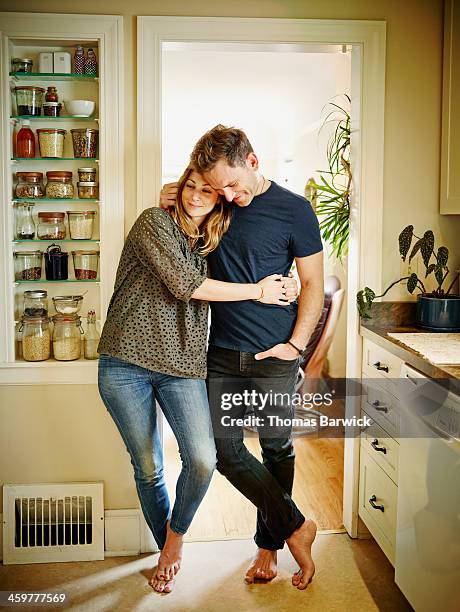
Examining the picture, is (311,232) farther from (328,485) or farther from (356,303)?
(328,485)

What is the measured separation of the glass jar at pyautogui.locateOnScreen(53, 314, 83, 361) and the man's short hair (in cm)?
86

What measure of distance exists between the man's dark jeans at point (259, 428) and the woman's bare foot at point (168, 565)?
1.02 feet

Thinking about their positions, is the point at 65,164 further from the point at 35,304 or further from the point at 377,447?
the point at 377,447

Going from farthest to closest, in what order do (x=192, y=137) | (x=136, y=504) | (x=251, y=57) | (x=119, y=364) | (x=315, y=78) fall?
(x=192, y=137) → (x=315, y=78) → (x=251, y=57) → (x=136, y=504) → (x=119, y=364)

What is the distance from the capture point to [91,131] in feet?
9.02

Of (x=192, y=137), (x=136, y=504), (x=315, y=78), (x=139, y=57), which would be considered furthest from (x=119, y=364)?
(x=192, y=137)

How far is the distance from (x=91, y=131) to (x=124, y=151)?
156 millimetres

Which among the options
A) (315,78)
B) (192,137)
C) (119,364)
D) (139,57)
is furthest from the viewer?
(192,137)

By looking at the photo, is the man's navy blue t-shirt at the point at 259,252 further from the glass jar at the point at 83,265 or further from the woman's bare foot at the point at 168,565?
the woman's bare foot at the point at 168,565

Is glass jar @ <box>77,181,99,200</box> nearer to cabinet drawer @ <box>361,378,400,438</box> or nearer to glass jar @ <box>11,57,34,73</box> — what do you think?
glass jar @ <box>11,57,34,73</box>

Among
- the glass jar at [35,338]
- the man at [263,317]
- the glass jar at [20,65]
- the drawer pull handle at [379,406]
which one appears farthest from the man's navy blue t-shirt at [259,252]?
the glass jar at [20,65]

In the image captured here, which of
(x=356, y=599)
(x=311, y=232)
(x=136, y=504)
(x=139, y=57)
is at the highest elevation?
(x=139, y=57)

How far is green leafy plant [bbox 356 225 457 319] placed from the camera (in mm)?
2738

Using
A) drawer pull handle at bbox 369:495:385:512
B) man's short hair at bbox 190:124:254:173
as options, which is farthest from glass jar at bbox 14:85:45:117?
drawer pull handle at bbox 369:495:385:512
